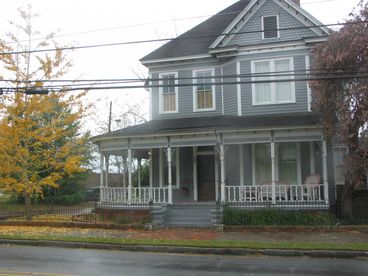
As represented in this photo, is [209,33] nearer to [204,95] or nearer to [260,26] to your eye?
[260,26]

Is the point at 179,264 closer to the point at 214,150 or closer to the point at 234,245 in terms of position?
the point at 234,245

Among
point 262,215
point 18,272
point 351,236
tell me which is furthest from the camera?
point 262,215

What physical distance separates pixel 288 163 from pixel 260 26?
656 cm

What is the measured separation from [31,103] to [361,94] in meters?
13.4

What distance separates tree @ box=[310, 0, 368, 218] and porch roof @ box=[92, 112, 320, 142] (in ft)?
3.61

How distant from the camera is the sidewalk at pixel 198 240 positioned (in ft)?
43.7

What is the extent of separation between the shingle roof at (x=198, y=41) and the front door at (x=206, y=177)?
526 centimetres

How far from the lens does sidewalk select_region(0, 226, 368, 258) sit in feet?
43.7

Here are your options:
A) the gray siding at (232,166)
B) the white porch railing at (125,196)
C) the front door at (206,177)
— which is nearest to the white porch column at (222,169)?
the gray siding at (232,166)

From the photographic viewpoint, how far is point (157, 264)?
11516mm

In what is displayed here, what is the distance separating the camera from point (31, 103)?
21.1 metres

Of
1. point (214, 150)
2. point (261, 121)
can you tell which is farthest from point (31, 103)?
point (261, 121)

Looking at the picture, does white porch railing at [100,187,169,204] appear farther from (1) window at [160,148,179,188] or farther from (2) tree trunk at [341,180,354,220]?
(2) tree trunk at [341,180,354,220]

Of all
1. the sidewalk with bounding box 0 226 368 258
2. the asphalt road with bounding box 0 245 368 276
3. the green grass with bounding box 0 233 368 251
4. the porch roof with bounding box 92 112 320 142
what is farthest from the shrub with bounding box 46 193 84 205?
the asphalt road with bounding box 0 245 368 276
